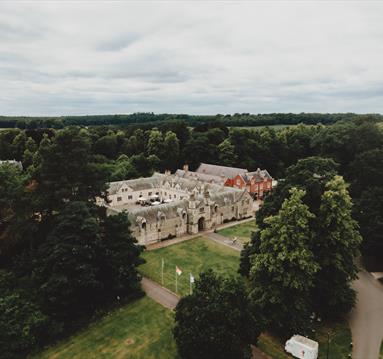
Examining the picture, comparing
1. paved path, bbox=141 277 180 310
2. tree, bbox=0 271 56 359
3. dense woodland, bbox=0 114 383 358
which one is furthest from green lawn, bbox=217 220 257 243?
tree, bbox=0 271 56 359

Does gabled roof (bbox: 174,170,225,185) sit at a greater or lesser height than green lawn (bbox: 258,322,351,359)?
greater

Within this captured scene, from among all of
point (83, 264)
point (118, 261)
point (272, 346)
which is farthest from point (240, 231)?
point (83, 264)

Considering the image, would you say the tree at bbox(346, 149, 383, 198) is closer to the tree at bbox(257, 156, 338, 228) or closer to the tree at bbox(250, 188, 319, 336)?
the tree at bbox(257, 156, 338, 228)

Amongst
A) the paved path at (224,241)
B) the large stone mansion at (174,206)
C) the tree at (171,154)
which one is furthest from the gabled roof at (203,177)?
the paved path at (224,241)

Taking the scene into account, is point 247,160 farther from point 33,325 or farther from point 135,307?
Answer: point 33,325

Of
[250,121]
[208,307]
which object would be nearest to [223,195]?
[208,307]

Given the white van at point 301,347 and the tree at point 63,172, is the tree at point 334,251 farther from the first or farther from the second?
the tree at point 63,172
